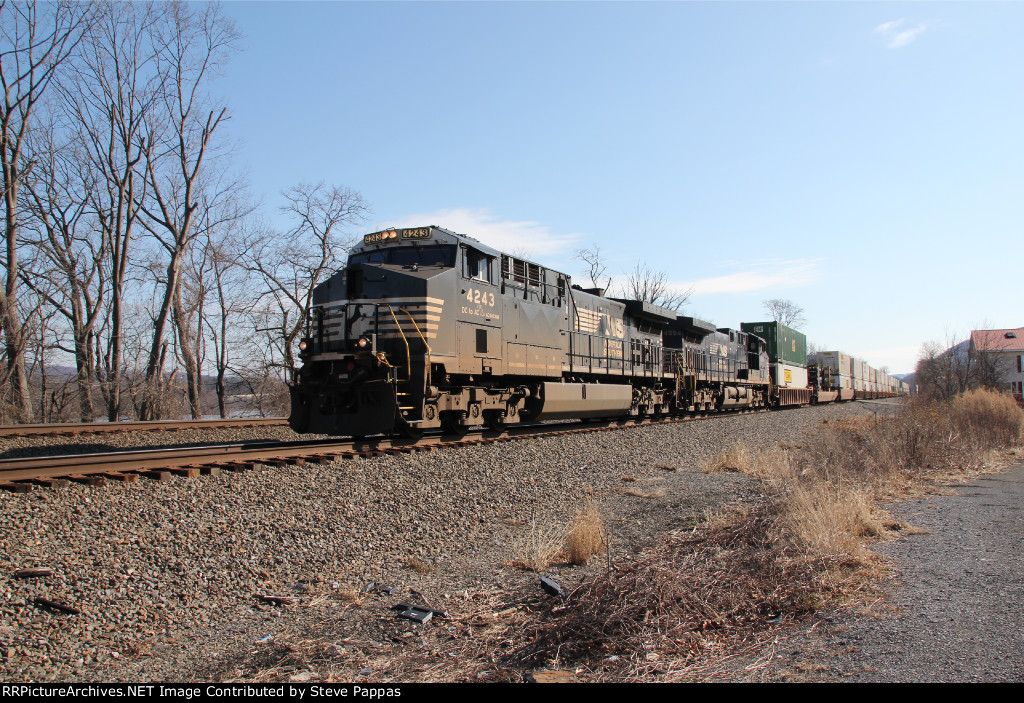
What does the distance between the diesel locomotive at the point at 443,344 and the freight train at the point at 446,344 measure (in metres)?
0.02

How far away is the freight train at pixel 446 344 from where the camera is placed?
414 inches

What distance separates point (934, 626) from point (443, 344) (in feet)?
27.2

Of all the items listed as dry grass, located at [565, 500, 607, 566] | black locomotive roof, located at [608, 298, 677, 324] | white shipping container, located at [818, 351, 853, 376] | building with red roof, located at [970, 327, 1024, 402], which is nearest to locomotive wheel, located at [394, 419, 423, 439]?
dry grass, located at [565, 500, 607, 566]

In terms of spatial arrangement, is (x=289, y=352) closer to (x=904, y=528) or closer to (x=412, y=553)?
(x=412, y=553)

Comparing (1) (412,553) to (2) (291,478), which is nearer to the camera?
(1) (412,553)

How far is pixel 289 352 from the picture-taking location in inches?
1155

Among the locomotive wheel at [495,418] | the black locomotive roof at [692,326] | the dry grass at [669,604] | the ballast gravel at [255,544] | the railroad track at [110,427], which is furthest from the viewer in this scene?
the black locomotive roof at [692,326]

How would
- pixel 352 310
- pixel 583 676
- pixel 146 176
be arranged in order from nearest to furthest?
1. pixel 583 676
2. pixel 352 310
3. pixel 146 176

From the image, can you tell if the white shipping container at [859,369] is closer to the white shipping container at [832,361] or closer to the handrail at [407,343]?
the white shipping container at [832,361]

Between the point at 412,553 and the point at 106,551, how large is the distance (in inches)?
96.7

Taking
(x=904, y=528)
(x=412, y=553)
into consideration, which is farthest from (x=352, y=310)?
(x=904, y=528)

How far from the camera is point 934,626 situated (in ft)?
12.0

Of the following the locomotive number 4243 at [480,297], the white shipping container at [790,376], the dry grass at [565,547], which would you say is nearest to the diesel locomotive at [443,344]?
the locomotive number 4243 at [480,297]

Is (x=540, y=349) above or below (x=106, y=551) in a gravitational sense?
above
